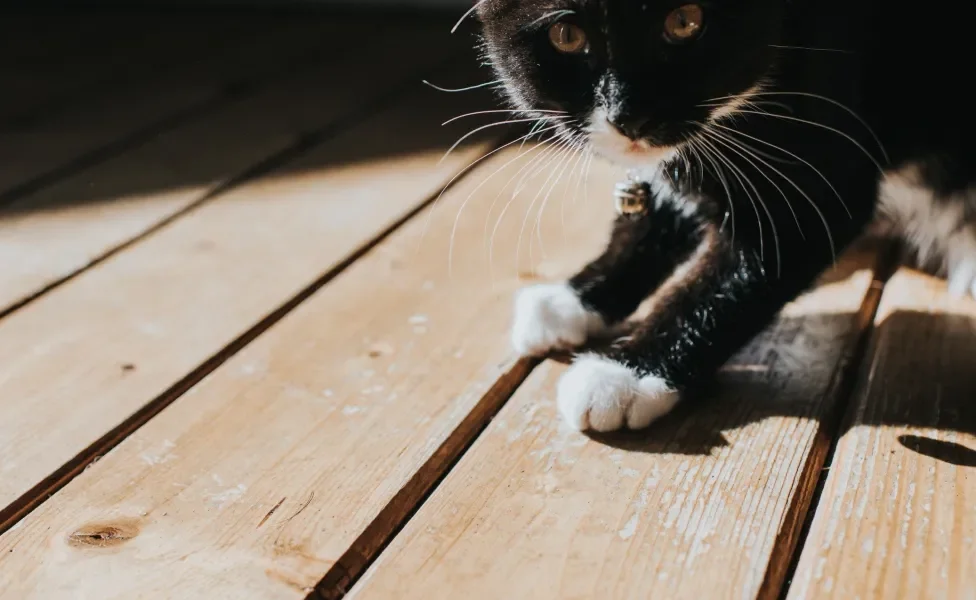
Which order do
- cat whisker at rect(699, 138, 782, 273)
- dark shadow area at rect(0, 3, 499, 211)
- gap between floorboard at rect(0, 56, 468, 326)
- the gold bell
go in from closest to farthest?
cat whisker at rect(699, 138, 782, 273)
the gold bell
gap between floorboard at rect(0, 56, 468, 326)
dark shadow area at rect(0, 3, 499, 211)

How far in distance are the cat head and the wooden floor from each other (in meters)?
0.07

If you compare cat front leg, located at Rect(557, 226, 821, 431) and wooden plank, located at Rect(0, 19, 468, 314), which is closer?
cat front leg, located at Rect(557, 226, 821, 431)

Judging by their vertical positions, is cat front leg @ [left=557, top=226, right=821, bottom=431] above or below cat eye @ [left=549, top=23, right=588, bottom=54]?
below

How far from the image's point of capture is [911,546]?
26.9 inches

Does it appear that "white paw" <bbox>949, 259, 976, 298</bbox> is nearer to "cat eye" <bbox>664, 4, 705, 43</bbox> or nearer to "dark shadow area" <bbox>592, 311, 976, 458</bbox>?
"dark shadow area" <bbox>592, 311, 976, 458</bbox>

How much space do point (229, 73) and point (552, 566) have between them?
1.44 metres

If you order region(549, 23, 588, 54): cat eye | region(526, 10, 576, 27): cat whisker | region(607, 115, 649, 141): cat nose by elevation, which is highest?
region(526, 10, 576, 27): cat whisker

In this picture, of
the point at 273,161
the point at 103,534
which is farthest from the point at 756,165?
the point at 273,161

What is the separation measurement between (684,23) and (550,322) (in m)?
0.30

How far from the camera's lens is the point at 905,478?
0.75 metres

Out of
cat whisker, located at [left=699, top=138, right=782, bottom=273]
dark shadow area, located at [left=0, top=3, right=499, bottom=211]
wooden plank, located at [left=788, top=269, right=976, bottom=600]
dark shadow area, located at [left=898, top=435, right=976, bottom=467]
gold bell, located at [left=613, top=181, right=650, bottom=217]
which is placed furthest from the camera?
dark shadow area, located at [left=0, top=3, right=499, bottom=211]

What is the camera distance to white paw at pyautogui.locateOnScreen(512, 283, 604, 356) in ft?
3.15

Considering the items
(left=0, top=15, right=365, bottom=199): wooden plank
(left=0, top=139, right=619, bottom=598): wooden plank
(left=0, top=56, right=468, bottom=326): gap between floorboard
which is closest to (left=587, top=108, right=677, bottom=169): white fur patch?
(left=0, top=139, right=619, bottom=598): wooden plank

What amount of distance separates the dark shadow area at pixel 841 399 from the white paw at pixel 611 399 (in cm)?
1
